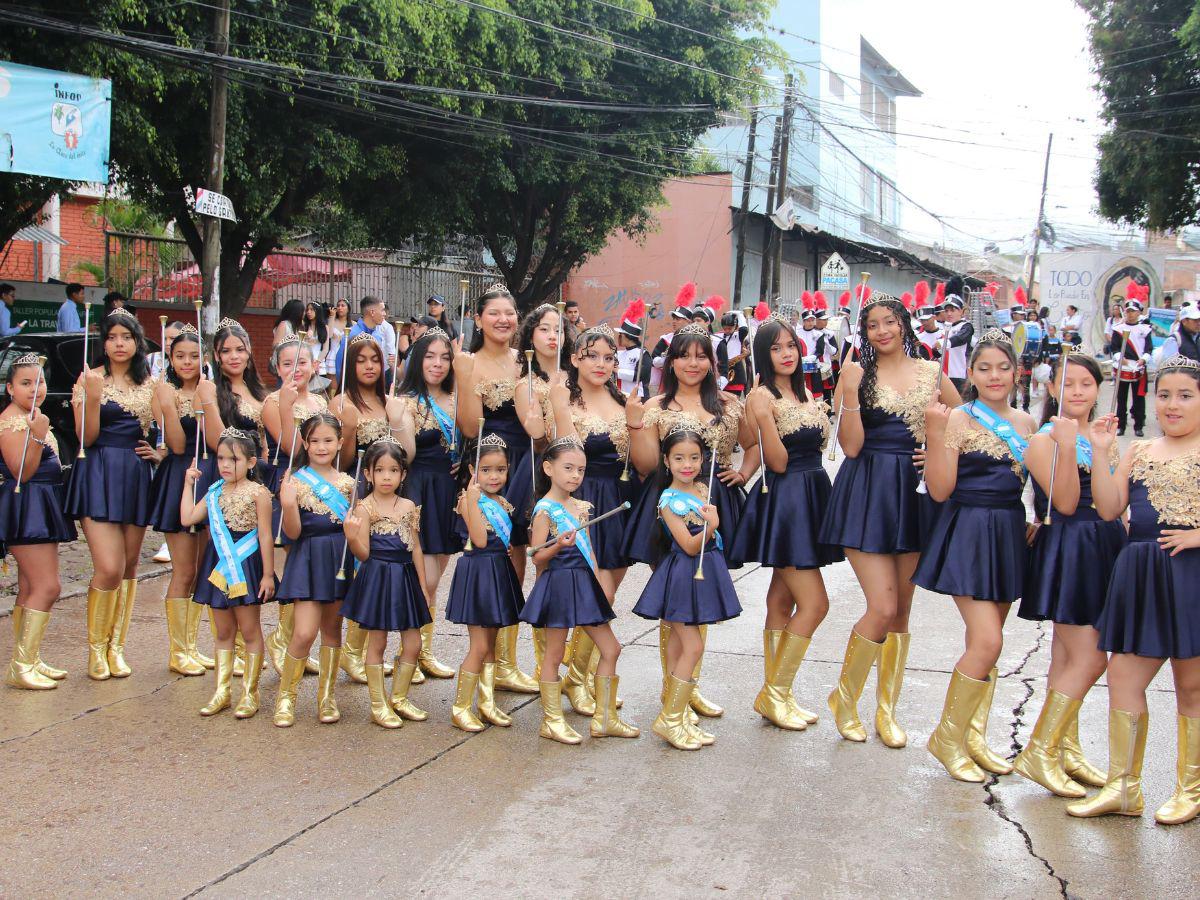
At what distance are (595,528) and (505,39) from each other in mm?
14384

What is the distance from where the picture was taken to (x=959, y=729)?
194 inches

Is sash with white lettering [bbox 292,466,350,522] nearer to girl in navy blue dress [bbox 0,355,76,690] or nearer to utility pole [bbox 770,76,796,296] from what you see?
girl in navy blue dress [bbox 0,355,76,690]

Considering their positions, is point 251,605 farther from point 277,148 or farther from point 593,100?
point 593,100

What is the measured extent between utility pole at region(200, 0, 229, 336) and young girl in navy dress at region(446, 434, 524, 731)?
8071 millimetres

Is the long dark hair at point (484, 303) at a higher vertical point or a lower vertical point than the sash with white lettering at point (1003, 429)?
higher

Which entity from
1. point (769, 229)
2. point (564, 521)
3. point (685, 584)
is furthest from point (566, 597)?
point (769, 229)

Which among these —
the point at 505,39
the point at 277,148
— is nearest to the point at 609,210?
the point at 505,39

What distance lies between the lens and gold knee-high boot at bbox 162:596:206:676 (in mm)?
6445

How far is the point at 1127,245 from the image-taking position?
41594 millimetres

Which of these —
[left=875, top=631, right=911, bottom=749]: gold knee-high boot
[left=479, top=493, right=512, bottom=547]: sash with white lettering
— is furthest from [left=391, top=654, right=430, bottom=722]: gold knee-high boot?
[left=875, top=631, right=911, bottom=749]: gold knee-high boot

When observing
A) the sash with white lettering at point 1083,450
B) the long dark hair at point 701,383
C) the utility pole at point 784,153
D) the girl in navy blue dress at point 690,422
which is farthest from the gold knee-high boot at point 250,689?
the utility pole at point 784,153

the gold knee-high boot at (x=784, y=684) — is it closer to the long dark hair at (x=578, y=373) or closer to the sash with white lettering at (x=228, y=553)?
the long dark hair at (x=578, y=373)

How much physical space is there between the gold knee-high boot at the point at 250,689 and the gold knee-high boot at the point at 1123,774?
369 cm

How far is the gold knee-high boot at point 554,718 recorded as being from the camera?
5.36m
